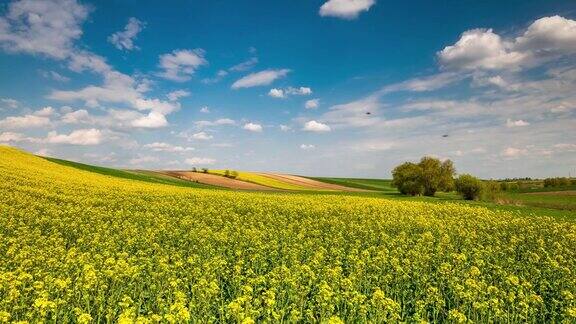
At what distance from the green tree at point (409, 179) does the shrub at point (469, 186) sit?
6.81 m

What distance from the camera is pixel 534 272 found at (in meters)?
15.1

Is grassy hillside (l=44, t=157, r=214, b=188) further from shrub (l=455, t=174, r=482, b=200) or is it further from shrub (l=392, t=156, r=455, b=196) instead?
shrub (l=455, t=174, r=482, b=200)

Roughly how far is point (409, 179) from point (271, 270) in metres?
66.9

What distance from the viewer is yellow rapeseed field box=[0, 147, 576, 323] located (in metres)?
9.76

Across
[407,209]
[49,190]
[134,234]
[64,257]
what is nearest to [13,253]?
[64,257]

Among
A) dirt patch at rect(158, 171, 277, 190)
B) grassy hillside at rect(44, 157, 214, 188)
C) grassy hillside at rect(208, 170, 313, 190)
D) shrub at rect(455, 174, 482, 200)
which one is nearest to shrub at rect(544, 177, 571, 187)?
shrub at rect(455, 174, 482, 200)

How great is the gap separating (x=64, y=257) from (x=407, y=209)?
28099mm

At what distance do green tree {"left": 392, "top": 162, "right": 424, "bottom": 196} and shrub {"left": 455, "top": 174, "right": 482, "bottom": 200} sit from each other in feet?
22.3

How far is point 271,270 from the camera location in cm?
1494

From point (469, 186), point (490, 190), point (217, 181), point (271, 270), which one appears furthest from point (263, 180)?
point (271, 270)

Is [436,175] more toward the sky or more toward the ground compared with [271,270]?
more toward the sky

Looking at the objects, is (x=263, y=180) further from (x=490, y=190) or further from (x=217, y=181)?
(x=490, y=190)

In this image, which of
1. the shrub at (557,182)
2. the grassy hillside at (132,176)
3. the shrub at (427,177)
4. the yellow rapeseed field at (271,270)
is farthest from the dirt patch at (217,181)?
the shrub at (557,182)

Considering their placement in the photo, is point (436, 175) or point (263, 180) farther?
point (263, 180)
